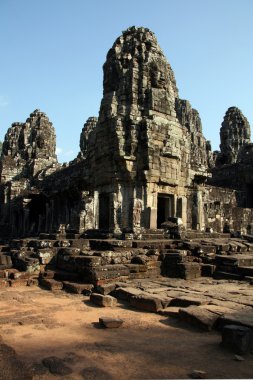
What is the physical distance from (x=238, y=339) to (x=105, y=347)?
4.62 ft

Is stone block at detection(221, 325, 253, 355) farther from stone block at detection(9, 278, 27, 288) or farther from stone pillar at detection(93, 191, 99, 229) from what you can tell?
stone pillar at detection(93, 191, 99, 229)

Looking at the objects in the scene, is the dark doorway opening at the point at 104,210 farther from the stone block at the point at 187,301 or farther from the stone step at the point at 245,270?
the stone block at the point at 187,301

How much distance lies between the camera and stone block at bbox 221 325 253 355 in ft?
11.4

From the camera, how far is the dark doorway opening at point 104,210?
1392cm

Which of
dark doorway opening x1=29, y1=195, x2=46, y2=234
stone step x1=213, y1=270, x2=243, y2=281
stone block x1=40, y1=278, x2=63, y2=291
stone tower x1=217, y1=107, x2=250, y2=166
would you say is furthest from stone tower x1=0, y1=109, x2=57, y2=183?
stone step x1=213, y1=270, x2=243, y2=281

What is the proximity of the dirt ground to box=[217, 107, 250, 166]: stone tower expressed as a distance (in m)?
34.9

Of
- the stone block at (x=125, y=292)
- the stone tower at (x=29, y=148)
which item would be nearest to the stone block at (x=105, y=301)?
the stone block at (x=125, y=292)

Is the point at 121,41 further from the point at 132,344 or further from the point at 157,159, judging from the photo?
the point at 132,344

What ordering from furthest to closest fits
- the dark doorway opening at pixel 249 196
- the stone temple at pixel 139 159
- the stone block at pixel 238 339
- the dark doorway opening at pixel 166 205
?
the dark doorway opening at pixel 249 196 → the dark doorway opening at pixel 166 205 → the stone temple at pixel 139 159 → the stone block at pixel 238 339

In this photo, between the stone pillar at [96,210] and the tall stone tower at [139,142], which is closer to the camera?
the tall stone tower at [139,142]

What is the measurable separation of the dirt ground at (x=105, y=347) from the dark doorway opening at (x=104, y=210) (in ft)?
28.0

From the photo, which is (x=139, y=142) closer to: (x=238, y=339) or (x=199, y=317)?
(x=199, y=317)

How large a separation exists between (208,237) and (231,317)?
342 inches

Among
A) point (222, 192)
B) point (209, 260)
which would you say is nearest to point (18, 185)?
point (222, 192)
